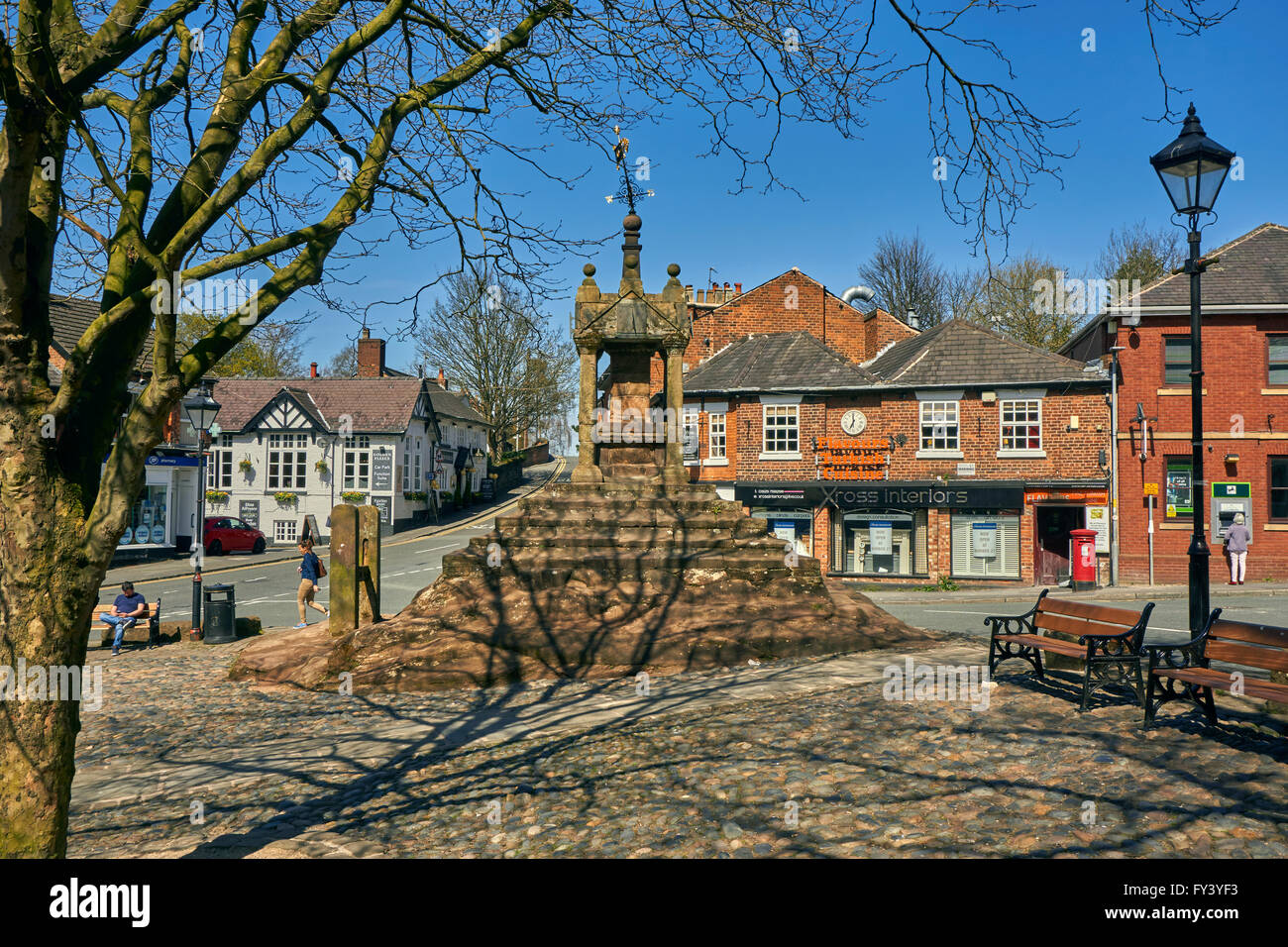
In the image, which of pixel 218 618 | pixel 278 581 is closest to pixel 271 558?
pixel 278 581

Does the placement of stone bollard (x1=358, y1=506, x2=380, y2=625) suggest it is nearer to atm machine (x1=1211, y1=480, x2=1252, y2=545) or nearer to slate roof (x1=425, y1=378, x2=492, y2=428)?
atm machine (x1=1211, y1=480, x2=1252, y2=545)

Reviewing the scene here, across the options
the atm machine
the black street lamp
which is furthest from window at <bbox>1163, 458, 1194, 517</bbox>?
the black street lamp

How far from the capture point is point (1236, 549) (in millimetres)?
21672

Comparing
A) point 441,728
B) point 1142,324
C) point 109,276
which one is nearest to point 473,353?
point 1142,324

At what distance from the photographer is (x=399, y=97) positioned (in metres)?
4.73

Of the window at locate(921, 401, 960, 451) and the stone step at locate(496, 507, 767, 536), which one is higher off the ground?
the window at locate(921, 401, 960, 451)

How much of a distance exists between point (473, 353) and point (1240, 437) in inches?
1556

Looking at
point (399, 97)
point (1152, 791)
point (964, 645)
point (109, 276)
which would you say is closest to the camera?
point (109, 276)

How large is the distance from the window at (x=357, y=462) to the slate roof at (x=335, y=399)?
0.57 m

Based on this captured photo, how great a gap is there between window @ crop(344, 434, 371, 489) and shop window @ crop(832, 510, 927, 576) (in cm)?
2433

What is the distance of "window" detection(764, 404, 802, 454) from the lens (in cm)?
2775

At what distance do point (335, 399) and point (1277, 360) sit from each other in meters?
39.2

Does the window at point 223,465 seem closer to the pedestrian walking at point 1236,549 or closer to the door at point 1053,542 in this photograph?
the door at point 1053,542
